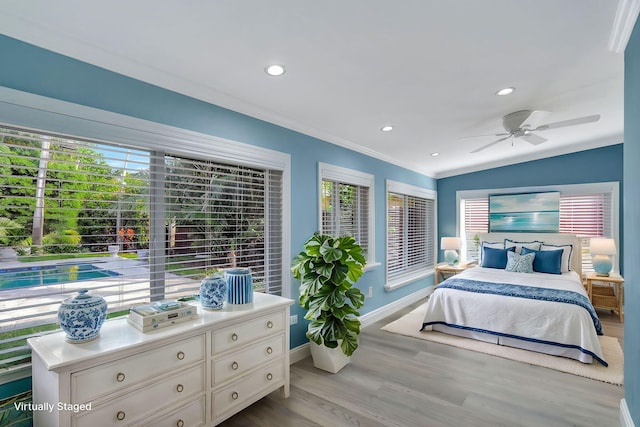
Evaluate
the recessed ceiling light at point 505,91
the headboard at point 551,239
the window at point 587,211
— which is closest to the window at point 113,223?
the recessed ceiling light at point 505,91

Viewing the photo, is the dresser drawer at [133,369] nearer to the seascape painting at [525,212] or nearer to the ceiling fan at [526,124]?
the ceiling fan at [526,124]

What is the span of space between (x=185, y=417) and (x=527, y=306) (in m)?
3.53

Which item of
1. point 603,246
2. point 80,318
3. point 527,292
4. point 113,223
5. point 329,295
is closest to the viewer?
point 80,318

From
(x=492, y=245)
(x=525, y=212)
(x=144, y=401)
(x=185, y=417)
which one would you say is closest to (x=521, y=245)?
(x=492, y=245)

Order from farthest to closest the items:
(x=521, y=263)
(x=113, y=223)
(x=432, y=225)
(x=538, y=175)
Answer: (x=432, y=225), (x=538, y=175), (x=521, y=263), (x=113, y=223)

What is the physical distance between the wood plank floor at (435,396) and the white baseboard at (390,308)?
948 mm

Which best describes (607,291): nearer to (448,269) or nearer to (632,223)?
(448,269)

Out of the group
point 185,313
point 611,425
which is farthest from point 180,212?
point 611,425

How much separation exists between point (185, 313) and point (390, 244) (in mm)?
3711

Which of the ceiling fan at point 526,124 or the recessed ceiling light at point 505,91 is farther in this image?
the ceiling fan at point 526,124

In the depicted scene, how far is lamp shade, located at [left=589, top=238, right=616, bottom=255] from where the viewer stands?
477 cm

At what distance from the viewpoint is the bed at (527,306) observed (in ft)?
11.0

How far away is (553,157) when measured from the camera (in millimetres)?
5703

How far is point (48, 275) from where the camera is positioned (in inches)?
73.1
